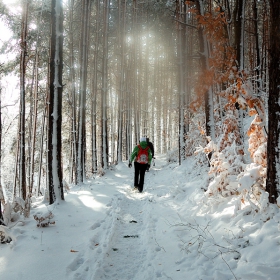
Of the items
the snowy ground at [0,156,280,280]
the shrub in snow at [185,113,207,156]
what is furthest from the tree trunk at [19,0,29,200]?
the shrub in snow at [185,113,207,156]

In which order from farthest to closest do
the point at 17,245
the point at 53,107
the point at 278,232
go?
the point at 53,107
the point at 17,245
the point at 278,232

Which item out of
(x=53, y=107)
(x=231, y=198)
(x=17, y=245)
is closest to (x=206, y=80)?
(x=231, y=198)

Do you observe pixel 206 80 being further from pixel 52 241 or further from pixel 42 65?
pixel 42 65

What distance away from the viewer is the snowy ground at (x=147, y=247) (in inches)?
118

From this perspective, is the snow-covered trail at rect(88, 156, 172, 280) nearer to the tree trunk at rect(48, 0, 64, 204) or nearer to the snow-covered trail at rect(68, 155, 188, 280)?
the snow-covered trail at rect(68, 155, 188, 280)

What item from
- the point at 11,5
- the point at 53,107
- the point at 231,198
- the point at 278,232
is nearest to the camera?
the point at 278,232

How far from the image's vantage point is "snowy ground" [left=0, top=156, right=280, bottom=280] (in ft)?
9.85

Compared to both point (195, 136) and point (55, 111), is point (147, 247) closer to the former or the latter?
point (55, 111)

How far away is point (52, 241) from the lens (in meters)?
4.15

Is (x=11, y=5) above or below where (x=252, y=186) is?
above

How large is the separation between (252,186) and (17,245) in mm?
3999

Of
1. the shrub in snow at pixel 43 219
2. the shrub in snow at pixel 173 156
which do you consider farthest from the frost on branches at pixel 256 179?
the shrub in snow at pixel 173 156

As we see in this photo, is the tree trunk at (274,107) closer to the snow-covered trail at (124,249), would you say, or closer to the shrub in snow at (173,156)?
the snow-covered trail at (124,249)

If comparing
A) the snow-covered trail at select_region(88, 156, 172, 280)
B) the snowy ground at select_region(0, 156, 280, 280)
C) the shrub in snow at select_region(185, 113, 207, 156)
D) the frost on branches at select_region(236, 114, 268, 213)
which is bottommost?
the snow-covered trail at select_region(88, 156, 172, 280)
